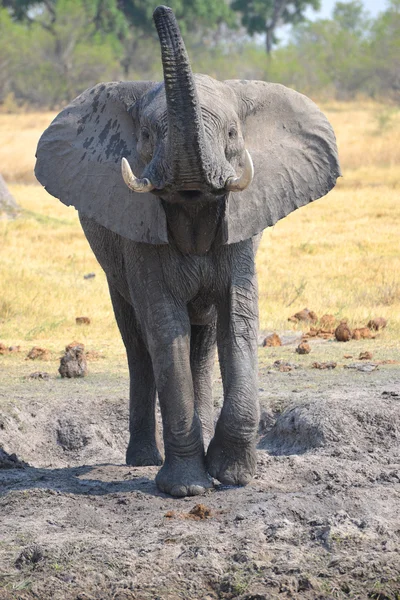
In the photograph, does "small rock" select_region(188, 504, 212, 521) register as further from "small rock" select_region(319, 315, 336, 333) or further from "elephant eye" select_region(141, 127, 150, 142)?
"small rock" select_region(319, 315, 336, 333)

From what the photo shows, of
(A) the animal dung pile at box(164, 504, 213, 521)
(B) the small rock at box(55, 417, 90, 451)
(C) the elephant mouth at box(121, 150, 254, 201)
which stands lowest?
(A) the animal dung pile at box(164, 504, 213, 521)

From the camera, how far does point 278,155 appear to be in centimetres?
539

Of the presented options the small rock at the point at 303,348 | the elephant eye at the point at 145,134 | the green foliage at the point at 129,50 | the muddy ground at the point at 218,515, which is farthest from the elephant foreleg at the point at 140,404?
the green foliage at the point at 129,50

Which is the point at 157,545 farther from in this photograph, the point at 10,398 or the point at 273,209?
the point at 10,398

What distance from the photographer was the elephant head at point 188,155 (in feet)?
14.6

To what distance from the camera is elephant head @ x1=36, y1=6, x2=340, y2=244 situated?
4464mm

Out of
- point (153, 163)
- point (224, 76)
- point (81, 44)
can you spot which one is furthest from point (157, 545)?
point (224, 76)

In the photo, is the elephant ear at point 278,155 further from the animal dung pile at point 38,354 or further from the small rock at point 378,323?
the small rock at point 378,323

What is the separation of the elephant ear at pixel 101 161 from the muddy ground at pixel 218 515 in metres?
1.23

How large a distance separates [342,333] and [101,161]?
4062 mm

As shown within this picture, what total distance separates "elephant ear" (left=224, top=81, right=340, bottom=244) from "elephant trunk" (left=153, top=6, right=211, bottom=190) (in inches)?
26.6

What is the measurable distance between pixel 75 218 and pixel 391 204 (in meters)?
4.97

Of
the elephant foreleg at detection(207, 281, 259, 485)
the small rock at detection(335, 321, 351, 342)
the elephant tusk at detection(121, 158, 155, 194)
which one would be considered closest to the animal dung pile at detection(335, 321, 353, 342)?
the small rock at detection(335, 321, 351, 342)

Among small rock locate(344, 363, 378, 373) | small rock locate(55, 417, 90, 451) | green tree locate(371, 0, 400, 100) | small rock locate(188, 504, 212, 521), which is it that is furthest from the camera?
green tree locate(371, 0, 400, 100)
